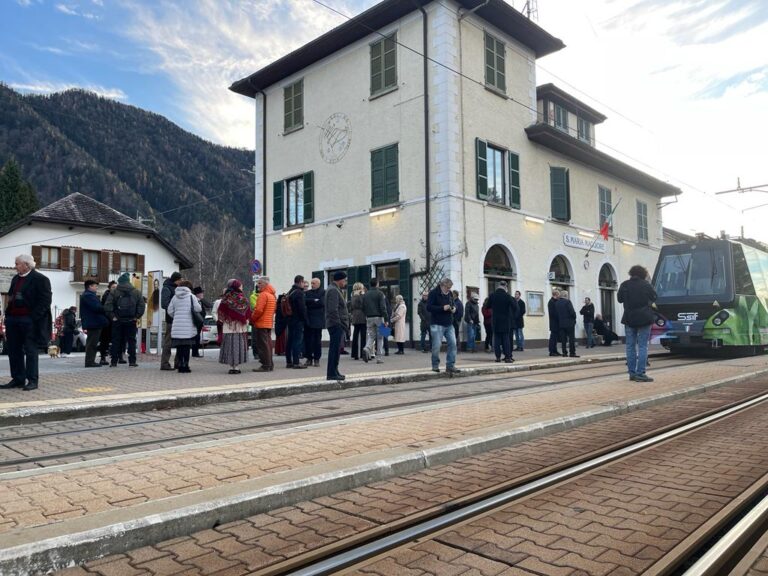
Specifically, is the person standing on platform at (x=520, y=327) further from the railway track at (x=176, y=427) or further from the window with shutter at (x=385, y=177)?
the railway track at (x=176, y=427)

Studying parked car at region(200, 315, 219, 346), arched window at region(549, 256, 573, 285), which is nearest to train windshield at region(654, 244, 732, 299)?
arched window at region(549, 256, 573, 285)

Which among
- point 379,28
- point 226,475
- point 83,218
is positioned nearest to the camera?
point 226,475

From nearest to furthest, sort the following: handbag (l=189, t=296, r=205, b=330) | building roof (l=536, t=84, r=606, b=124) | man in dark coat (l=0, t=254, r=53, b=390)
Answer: man in dark coat (l=0, t=254, r=53, b=390) < handbag (l=189, t=296, r=205, b=330) < building roof (l=536, t=84, r=606, b=124)


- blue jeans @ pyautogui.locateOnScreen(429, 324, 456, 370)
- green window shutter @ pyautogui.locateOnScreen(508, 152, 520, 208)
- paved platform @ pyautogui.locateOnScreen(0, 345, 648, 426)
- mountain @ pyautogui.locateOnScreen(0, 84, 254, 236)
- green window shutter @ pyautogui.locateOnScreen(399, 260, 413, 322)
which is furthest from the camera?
mountain @ pyautogui.locateOnScreen(0, 84, 254, 236)

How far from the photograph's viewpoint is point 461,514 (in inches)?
134

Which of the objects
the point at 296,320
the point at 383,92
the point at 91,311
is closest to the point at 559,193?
the point at 383,92

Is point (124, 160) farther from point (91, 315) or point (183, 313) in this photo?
point (183, 313)

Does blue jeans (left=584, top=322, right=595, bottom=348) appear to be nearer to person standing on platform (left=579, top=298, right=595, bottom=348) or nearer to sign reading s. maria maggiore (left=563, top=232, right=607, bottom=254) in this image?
person standing on platform (left=579, top=298, right=595, bottom=348)

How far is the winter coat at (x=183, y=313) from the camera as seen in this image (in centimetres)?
1061

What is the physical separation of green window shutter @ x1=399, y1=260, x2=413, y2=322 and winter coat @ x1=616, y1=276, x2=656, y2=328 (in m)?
9.43

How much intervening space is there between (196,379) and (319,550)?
7463 millimetres

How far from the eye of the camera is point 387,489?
13.1 ft

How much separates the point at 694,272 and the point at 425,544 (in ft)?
49.8

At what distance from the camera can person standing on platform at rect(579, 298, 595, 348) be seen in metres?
20.3
